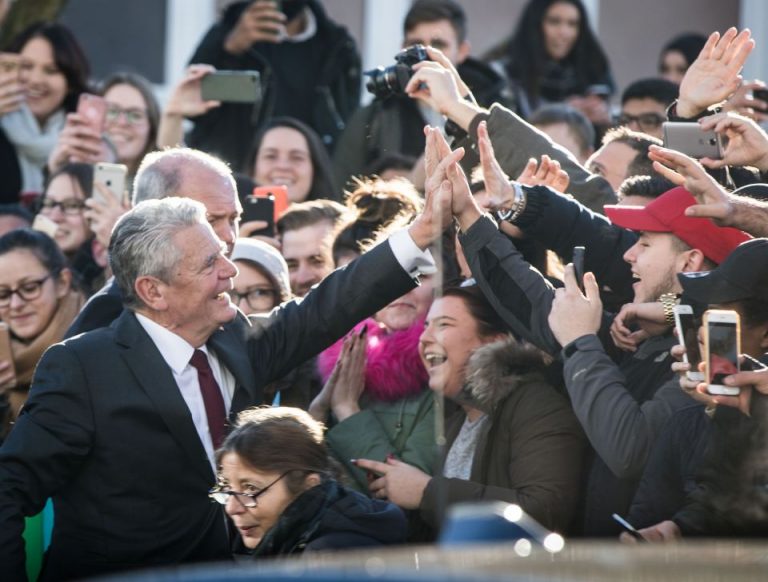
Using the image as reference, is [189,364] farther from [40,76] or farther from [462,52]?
[40,76]

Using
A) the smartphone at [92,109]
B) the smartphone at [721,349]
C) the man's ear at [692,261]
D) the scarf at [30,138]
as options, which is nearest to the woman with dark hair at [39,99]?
the scarf at [30,138]

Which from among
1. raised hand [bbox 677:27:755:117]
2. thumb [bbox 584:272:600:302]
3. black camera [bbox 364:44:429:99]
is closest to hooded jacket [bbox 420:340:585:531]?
thumb [bbox 584:272:600:302]

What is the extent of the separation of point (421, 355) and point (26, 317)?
199 cm

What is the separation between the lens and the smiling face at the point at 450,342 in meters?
5.73

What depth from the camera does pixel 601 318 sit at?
5.27 m

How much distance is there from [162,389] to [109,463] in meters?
0.27

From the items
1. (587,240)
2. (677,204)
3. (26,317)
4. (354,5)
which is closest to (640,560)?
(677,204)

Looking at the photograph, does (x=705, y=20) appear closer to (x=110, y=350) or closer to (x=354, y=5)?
(x=354, y=5)

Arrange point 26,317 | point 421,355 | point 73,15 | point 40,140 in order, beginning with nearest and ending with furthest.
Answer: point 421,355 → point 26,317 → point 40,140 → point 73,15

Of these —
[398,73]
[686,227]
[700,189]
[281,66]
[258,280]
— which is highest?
[281,66]

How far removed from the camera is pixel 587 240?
18.6ft

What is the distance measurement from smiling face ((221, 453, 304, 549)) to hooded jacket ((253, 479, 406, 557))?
2.2 inches

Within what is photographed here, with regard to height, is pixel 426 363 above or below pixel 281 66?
below

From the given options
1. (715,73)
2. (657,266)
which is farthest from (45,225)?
(657,266)
